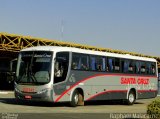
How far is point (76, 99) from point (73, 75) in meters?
1.30

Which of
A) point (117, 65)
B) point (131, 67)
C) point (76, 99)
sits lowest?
point (76, 99)

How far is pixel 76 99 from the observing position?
870 inches

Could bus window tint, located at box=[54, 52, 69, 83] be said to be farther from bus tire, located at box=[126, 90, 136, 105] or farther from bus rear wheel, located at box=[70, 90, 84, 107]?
bus tire, located at box=[126, 90, 136, 105]

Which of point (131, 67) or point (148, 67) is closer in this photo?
point (131, 67)

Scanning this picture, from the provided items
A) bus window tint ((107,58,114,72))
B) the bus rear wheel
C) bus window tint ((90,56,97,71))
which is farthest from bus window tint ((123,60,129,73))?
the bus rear wheel

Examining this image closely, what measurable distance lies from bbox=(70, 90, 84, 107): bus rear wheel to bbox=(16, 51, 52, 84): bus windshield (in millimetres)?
2081

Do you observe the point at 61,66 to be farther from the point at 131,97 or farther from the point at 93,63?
the point at 131,97

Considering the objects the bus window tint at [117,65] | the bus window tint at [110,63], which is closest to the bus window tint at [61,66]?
the bus window tint at [110,63]

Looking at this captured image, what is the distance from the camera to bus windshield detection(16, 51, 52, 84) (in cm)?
2044

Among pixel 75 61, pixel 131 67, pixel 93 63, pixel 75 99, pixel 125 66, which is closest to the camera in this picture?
pixel 75 61

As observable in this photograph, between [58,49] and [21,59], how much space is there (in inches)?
78.2

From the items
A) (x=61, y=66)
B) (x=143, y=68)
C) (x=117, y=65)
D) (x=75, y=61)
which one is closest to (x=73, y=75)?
(x=75, y=61)

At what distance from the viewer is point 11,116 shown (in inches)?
598

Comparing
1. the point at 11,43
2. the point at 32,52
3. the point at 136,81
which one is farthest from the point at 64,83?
the point at 11,43
